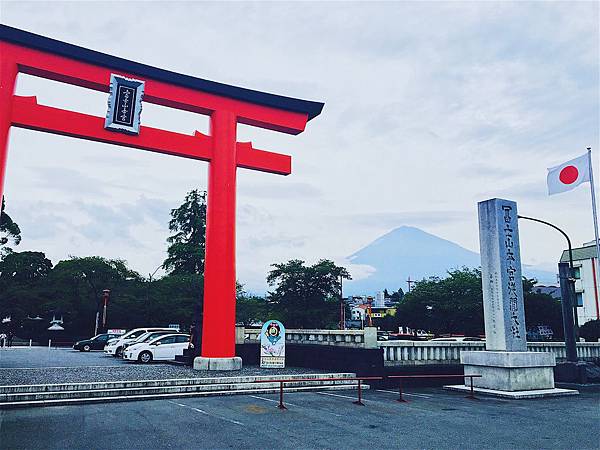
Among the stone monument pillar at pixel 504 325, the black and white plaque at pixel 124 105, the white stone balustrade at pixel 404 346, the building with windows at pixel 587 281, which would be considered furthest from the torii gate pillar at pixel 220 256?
the building with windows at pixel 587 281

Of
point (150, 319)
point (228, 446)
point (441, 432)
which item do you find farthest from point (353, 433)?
point (150, 319)

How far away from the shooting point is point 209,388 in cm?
1344

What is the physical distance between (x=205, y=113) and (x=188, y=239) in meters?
45.6

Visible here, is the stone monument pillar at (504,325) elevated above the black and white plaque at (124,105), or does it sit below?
below

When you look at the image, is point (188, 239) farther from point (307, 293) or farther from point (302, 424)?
point (302, 424)

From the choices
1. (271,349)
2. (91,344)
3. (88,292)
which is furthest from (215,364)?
(88,292)

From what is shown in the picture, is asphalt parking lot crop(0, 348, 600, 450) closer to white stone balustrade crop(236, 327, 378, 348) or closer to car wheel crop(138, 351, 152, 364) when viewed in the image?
white stone balustrade crop(236, 327, 378, 348)

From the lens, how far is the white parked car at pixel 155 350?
74.9 feet

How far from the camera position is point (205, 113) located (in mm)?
19125

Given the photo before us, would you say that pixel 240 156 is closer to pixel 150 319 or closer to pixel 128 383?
pixel 128 383

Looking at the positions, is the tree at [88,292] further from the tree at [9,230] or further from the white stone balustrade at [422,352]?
the white stone balustrade at [422,352]

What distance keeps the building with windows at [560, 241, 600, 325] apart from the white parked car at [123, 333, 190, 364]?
4339 centimetres

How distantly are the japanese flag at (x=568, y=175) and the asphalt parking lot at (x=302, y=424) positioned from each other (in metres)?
7.53

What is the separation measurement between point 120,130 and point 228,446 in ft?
39.2
